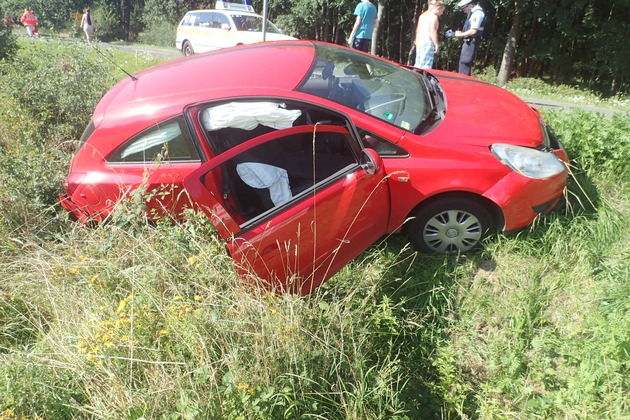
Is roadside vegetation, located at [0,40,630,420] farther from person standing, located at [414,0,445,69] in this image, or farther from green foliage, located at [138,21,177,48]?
green foliage, located at [138,21,177,48]

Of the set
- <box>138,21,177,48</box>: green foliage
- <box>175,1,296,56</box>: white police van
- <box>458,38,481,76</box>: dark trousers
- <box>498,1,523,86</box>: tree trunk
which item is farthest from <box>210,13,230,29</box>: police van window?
<box>138,21,177,48</box>: green foliage

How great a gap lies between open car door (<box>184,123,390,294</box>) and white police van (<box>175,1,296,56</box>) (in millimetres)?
9527

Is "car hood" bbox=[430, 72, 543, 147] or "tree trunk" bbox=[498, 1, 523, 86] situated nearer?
"car hood" bbox=[430, 72, 543, 147]

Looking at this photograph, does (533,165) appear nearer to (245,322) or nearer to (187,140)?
(245,322)

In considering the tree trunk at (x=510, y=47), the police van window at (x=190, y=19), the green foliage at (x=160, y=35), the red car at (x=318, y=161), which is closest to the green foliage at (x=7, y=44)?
the police van window at (x=190, y=19)

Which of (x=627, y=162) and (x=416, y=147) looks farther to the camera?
(x=627, y=162)

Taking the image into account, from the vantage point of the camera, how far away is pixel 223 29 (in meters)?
12.6

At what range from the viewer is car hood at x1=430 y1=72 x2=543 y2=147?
316 centimetres

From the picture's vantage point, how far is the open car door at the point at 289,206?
2.54 m

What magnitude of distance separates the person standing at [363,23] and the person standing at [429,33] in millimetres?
1290

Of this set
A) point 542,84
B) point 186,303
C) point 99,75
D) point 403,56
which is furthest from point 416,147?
point 403,56

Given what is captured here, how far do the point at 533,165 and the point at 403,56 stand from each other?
739 inches

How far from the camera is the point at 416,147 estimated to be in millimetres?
3092

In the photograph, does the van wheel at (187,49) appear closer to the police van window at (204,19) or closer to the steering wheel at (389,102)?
the police van window at (204,19)
